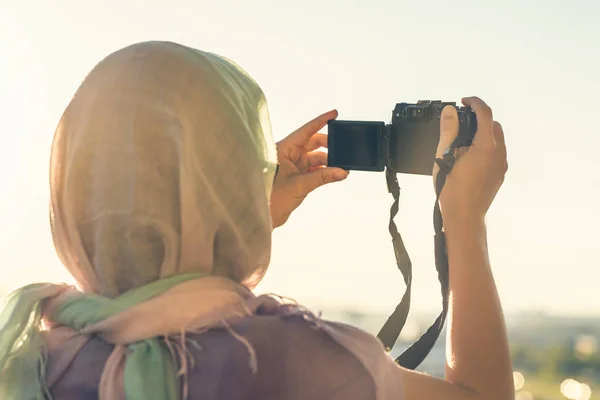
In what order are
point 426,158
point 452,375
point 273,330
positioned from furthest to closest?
point 426,158, point 452,375, point 273,330

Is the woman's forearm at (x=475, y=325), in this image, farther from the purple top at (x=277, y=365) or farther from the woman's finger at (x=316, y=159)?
the woman's finger at (x=316, y=159)

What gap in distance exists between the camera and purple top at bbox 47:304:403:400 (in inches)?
36.3

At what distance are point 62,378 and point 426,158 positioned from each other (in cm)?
59

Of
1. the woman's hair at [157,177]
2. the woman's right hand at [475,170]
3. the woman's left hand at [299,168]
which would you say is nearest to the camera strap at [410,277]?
the woman's right hand at [475,170]

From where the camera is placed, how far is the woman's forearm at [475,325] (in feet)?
3.43

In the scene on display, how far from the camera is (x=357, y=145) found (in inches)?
53.4

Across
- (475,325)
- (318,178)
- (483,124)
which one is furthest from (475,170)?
(318,178)

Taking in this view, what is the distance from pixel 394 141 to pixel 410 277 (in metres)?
0.20

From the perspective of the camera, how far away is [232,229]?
100 centimetres

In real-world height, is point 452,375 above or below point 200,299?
below

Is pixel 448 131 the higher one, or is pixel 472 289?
pixel 448 131

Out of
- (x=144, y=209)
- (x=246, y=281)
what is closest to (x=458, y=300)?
(x=246, y=281)

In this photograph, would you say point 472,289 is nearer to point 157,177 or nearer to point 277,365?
point 277,365

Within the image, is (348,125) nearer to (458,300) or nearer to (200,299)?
(458,300)
